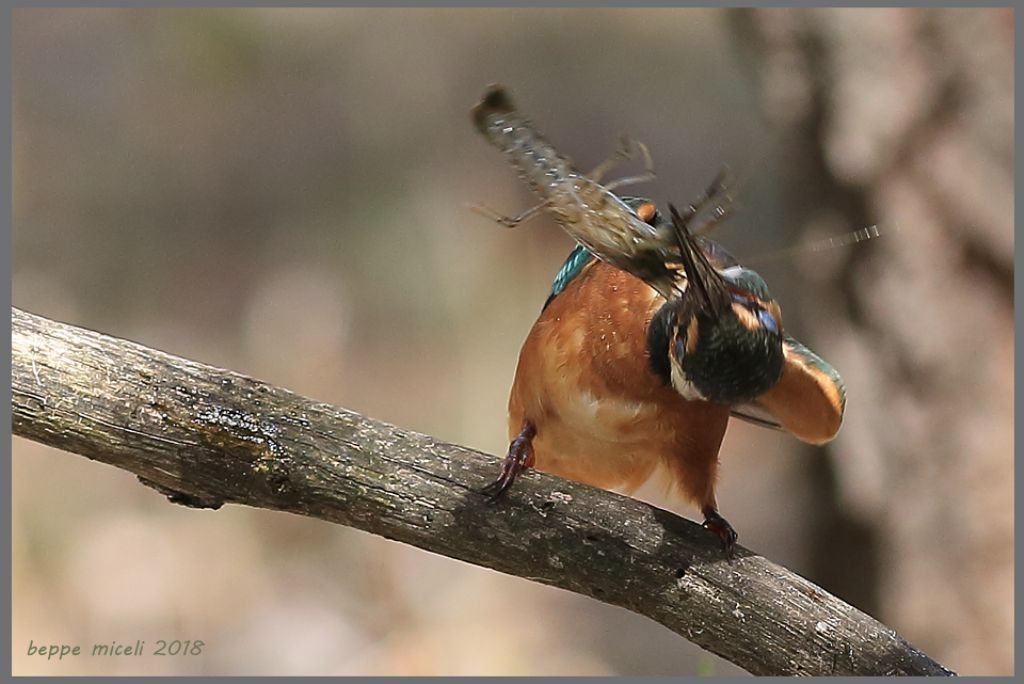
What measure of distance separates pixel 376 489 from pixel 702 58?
516cm

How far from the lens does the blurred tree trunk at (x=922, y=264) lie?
367 cm

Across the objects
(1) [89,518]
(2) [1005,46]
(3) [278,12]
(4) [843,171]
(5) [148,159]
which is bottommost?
(1) [89,518]

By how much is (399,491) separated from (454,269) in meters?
3.67

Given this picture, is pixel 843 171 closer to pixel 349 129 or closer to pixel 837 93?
pixel 837 93

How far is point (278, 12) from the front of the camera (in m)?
6.08

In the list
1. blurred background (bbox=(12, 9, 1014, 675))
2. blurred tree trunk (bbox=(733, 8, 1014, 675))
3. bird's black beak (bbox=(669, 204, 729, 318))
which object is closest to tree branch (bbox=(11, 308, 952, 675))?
bird's black beak (bbox=(669, 204, 729, 318))

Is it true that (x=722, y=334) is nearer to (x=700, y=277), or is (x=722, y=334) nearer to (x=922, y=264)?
(x=700, y=277)

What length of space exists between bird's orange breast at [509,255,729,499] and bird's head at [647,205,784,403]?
0.19 m

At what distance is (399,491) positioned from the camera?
1.85m

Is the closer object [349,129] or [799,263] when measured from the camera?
[799,263]

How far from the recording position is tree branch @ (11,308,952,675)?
5.94ft

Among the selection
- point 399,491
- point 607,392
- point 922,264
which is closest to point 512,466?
point 399,491

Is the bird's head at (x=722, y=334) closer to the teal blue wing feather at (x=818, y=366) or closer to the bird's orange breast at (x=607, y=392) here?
the bird's orange breast at (x=607, y=392)

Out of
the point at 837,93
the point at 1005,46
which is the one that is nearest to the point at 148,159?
the point at 837,93
